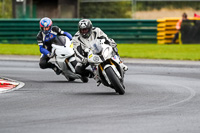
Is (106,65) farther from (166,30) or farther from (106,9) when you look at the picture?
(106,9)

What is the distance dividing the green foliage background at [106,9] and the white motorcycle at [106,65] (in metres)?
19.9

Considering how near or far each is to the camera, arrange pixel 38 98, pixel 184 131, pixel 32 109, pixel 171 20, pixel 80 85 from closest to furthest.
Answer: pixel 184 131
pixel 32 109
pixel 38 98
pixel 80 85
pixel 171 20

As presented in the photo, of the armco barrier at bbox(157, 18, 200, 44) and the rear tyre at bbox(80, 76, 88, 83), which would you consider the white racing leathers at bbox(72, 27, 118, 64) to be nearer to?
the rear tyre at bbox(80, 76, 88, 83)

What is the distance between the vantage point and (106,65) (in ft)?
37.0

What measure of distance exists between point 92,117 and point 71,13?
94.4ft

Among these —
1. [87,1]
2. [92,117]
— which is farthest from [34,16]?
[92,117]

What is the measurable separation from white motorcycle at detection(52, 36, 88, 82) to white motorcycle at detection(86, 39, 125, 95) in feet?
9.15

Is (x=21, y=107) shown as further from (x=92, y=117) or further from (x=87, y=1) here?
(x=87, y=1)

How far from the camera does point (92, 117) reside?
8.59m

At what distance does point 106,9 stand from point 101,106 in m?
22.8

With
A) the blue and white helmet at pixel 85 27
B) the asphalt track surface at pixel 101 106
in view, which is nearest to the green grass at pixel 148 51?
the asphalt track surface at pixel 101 106

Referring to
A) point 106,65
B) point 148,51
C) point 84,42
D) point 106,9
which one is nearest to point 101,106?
point 106,65

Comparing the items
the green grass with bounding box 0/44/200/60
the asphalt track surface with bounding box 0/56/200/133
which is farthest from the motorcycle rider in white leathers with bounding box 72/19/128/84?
the green grass with bounding box 0/44/200/60

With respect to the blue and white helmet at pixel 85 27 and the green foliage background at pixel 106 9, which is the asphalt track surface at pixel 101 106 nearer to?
the blue and white helmet at pixel 85 27
